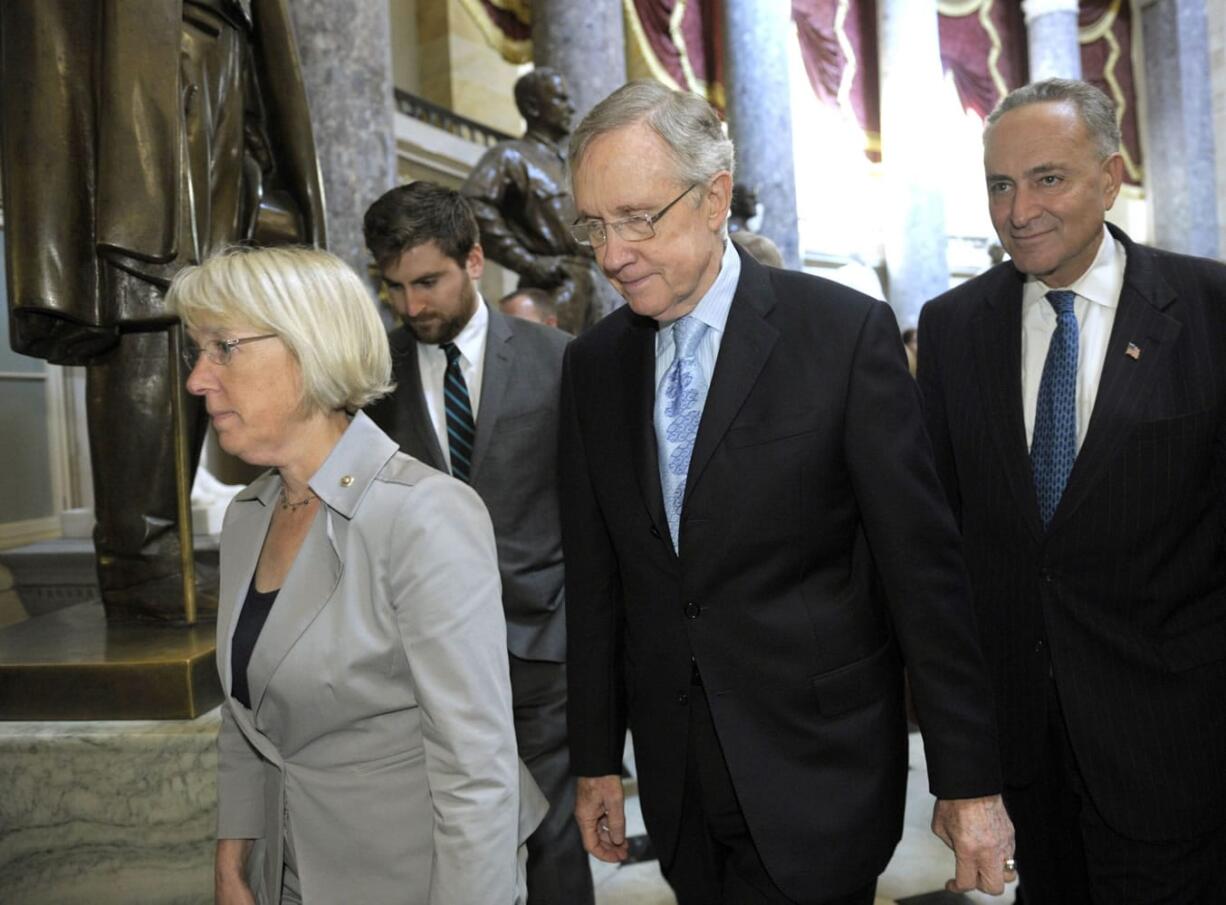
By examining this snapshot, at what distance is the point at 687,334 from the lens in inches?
65.8

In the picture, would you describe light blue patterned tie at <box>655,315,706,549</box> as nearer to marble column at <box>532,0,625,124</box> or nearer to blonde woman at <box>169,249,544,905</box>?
blonde woman at <box>169,249,544,905</box>

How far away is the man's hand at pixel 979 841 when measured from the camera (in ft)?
4.99

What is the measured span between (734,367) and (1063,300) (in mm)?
801

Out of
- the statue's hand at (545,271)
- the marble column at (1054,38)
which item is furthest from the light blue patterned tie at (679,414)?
the marble column at (1054,38)

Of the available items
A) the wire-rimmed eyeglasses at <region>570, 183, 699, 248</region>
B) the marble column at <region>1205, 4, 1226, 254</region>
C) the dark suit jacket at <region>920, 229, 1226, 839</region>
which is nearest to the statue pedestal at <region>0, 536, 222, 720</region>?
the wire-rimmed eyeglasses at <region>570, 183, 699, 248</region>

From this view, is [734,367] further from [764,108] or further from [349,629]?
[764,108]

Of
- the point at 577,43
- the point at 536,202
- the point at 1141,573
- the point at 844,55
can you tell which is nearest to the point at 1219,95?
the point at 844,55

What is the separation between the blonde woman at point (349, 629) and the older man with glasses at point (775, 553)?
30cm

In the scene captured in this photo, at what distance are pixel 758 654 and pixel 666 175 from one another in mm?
682

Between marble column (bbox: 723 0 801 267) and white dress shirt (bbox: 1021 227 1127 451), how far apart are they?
22.6 ft

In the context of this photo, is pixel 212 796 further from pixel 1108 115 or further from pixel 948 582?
pixel 1108 115

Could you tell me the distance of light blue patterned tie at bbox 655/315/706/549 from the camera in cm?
166

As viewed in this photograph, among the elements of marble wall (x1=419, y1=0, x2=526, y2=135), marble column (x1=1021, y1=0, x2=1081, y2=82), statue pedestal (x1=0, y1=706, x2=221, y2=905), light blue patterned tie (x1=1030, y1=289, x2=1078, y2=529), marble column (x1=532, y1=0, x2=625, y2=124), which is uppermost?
marble column (x1=1021, y1=0, x2=1081, y2=82)

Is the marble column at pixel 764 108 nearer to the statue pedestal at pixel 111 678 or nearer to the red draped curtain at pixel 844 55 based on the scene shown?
the red draped curtain at pixel 844 55
